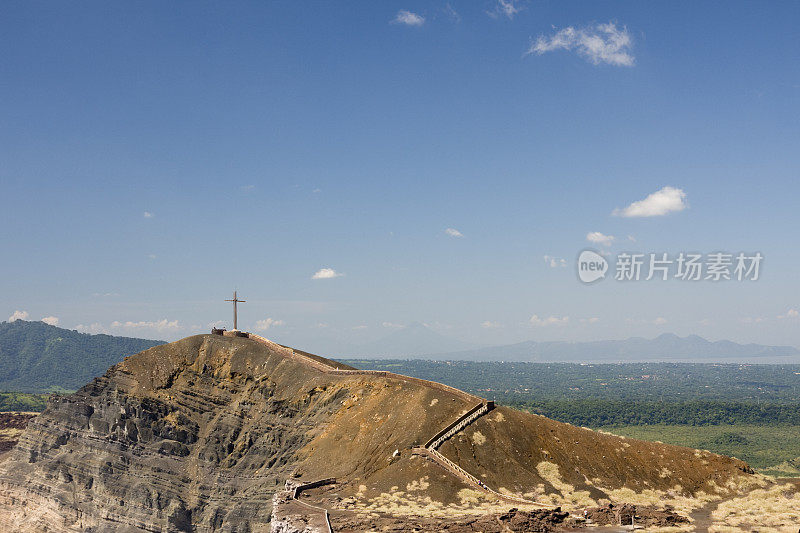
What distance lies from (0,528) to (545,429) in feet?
321

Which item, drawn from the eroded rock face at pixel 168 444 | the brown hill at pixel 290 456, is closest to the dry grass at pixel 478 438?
the brown hill at pixel 290 456

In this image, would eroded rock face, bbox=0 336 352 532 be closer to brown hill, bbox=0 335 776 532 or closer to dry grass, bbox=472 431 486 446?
brown hill, bbox=0 335 776 532

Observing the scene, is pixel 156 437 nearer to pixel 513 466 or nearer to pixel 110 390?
pixel 110 390

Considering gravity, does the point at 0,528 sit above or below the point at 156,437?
below

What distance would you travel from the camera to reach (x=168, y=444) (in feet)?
305

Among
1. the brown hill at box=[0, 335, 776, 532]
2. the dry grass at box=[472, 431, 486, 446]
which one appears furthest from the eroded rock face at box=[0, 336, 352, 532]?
the dry grass at box=[472, 431, 486, 446]

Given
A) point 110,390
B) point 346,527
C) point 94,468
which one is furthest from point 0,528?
point 346,527

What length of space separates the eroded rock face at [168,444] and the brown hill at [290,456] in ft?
0.79

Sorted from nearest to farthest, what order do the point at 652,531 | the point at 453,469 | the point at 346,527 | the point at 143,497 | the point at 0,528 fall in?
the point at 652,531, the point at 346,527, the point at 453,469, the point at 143,497, the point at 0,528

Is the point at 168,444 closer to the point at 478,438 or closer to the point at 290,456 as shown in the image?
the point at 290,456

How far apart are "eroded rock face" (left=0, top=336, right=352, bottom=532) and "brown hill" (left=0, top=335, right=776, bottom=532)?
24 cm

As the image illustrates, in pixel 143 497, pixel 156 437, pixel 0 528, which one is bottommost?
pixel 0 528

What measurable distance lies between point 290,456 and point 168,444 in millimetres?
26845

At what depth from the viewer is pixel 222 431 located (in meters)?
91.9
